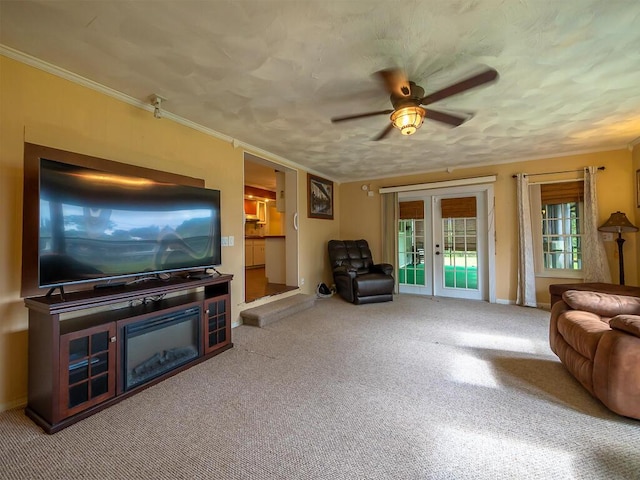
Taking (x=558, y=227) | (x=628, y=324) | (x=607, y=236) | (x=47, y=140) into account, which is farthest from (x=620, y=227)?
(x=47, y=140)

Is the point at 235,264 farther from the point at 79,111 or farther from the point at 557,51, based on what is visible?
the point at 557,51

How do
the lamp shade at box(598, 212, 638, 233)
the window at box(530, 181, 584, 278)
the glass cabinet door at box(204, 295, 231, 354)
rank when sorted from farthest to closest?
the window at box(530, 181, 584, 278), the lamp shade at box(598, 212, 638, 233), the glass cabinet door at box(204, 295, 231, 354)

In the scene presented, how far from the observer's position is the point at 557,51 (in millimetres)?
1890

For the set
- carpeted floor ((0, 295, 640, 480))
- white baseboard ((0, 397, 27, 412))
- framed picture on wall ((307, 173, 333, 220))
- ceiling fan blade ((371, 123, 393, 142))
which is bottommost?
carpeted floor ((0, 295, 640, 480))

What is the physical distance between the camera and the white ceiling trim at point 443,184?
15.5 ft

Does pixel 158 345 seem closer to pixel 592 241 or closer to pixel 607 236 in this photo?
pixel 592 241

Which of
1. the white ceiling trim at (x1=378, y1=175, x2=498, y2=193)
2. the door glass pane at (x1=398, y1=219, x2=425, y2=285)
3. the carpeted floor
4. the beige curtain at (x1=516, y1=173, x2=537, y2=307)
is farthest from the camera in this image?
the door glass pane at (x1=398, y1=219, x2=425, y2=285)

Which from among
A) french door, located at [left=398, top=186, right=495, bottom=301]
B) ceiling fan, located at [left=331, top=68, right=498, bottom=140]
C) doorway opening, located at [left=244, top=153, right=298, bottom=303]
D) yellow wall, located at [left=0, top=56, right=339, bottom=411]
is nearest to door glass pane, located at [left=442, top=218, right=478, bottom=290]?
french door, located at [left=398, top=186, right=495, bottom=301]

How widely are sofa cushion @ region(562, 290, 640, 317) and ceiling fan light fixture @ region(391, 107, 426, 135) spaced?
2.07m

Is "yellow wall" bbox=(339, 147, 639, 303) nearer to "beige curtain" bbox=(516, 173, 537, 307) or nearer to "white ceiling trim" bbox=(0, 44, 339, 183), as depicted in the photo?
"beige curtain" bbox=(516, 173, 537, 307)

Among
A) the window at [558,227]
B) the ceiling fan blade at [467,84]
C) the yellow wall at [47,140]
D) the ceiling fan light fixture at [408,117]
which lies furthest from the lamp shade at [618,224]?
the yellow wall at [47,140]

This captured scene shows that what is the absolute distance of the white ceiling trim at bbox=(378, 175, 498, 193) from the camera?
15.5 feet

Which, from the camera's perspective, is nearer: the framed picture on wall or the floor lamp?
the floor lamp

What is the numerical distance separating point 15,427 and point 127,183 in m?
1.76
